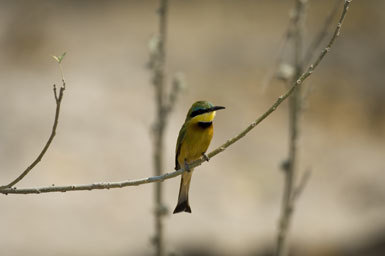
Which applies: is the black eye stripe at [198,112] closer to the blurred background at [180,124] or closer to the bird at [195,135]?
the bird at [195,135]

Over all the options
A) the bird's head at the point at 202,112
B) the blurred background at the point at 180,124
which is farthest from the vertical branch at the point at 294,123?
the blurred background at the point at 180,124

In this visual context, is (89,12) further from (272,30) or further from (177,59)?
(272,30)

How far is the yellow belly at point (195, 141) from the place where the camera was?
313 cm

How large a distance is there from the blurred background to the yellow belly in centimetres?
242

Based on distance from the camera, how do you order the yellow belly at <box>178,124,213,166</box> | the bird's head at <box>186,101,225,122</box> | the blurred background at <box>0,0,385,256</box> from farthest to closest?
1. the blurred background at <box>0,0,385,256</box>
2. the yellow belly at <box>178,124,213,166</box>
3. the bird's head at <box>186,101,225,122</box>

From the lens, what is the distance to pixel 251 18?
9.70m

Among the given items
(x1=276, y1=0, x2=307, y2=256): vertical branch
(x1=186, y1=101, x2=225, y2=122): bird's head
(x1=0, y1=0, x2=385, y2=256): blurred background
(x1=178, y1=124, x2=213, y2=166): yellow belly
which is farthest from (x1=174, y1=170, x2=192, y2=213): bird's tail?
(x1=0, y1=0, x2=385, y2=256): blurred background

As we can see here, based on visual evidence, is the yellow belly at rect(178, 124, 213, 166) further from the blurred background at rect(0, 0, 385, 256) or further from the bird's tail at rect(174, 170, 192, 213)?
the blurred background at rect(0, 0, 385, 256)

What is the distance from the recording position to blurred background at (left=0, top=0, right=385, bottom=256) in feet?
19.5

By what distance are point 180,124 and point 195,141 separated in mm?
4281

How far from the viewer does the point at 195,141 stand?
315 centimetres

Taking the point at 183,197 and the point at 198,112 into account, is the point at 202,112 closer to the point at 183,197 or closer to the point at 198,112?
the point at 198,112

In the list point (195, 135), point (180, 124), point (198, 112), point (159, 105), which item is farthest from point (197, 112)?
point (180, 124)

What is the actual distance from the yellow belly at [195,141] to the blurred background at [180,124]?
95.1 inches
